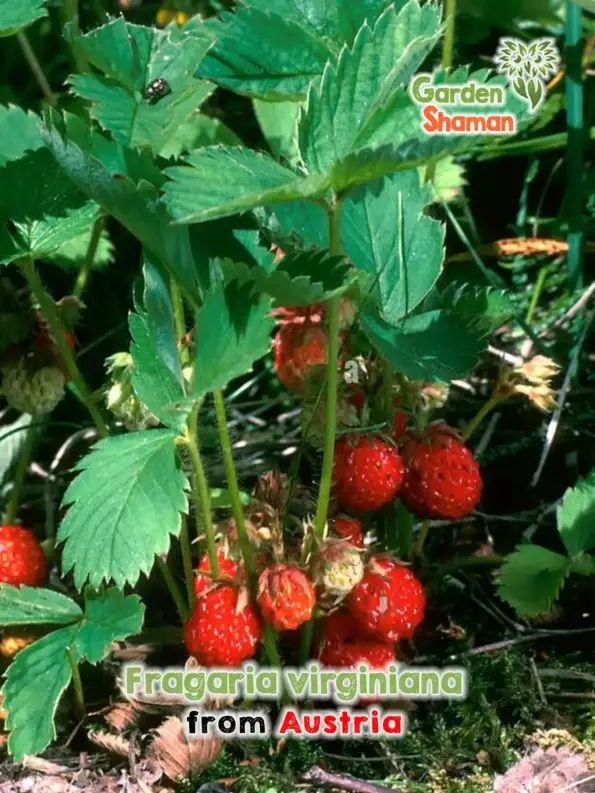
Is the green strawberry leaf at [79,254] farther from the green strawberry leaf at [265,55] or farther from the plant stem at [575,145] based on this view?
the plant stem at [575,145]

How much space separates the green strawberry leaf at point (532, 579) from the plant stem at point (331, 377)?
0.24 m

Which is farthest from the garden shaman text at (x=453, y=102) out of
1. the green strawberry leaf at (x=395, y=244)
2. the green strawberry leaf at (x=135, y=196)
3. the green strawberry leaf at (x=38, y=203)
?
the green strawberry leaf at (x=38, y=203)

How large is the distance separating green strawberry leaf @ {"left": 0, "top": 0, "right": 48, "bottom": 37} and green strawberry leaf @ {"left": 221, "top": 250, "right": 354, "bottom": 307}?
345mm

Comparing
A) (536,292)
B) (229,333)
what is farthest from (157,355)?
(536,292)

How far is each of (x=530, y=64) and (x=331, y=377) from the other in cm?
65

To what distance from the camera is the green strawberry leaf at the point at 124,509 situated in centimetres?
72

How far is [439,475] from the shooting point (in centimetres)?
90

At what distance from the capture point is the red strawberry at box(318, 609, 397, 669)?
0.89 metres

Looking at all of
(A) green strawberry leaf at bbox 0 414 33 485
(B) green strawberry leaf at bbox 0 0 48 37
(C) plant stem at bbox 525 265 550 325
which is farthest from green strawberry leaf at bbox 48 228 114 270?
(C) plant stem at bbox 525 265 550 325

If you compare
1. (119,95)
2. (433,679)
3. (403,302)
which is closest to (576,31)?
(403,302)

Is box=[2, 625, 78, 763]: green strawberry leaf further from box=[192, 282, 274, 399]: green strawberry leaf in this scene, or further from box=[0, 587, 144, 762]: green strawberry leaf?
box=[192, 282, 274, 399]: green strawberry leaf

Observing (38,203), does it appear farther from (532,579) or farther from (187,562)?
(532,579)

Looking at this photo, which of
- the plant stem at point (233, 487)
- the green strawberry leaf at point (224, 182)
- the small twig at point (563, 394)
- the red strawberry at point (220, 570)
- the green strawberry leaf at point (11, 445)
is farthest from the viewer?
the green strawberry leaf at point (11, 445)

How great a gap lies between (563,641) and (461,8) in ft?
2.73
